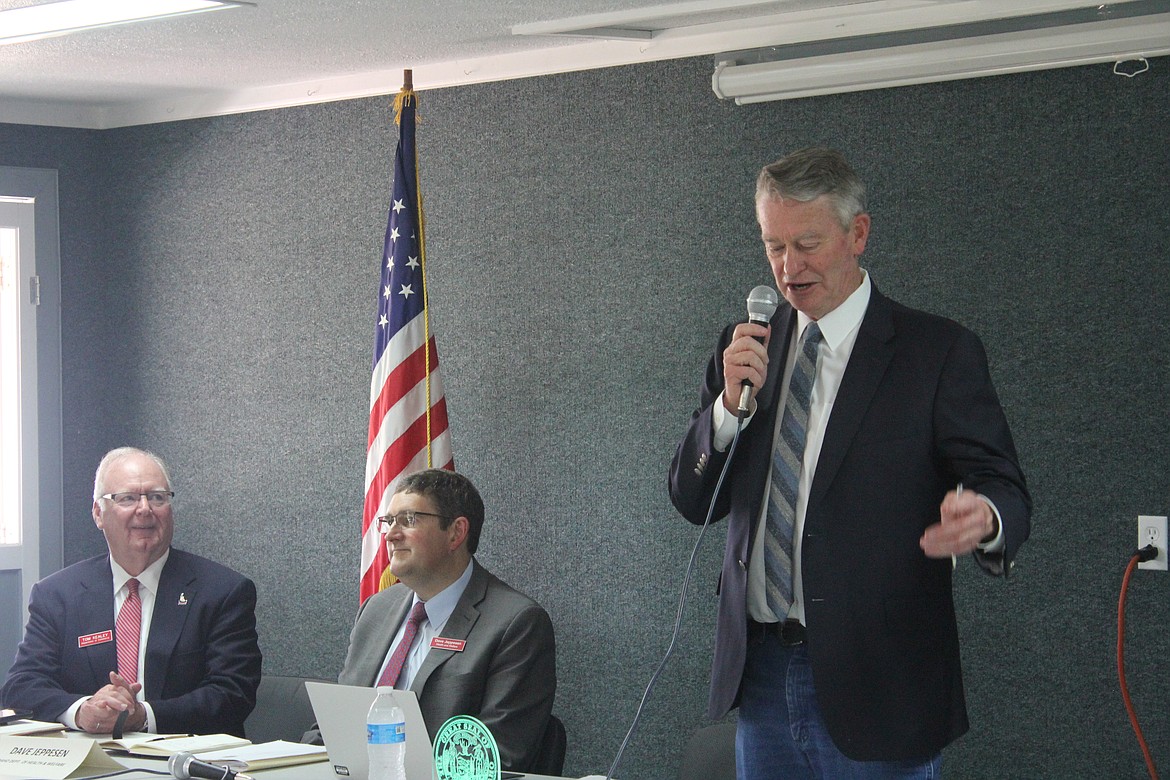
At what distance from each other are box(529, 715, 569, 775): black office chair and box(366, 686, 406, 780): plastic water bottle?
0.90 metres

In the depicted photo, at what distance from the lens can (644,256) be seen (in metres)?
3.93

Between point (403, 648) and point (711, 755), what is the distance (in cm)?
78

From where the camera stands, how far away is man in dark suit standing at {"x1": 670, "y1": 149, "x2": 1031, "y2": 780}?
6.51 ft

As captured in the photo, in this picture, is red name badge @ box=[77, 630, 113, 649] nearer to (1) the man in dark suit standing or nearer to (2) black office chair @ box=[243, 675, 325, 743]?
(2) black office chair @ box=[243, 675, 325, 743]

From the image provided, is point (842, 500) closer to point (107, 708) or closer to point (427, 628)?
point (427, 628)

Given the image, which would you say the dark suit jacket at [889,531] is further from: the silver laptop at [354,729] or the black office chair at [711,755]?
the black office chair at [711,755]

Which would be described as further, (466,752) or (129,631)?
(129,631)

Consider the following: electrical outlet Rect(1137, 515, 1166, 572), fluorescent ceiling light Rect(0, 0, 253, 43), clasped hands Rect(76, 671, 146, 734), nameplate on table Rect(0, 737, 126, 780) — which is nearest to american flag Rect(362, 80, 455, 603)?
fluorescent ceiling light Rect(0, 0, 253, 43)

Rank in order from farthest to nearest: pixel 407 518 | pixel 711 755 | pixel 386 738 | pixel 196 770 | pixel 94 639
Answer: pixel 94 639
pixel 407 518
pixel 711 755
pixel 196 770
pixel 386 738

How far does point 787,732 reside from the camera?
6.72 ft

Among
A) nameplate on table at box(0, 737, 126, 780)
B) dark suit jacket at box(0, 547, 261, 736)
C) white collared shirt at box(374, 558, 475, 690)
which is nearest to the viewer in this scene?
nameplate on table at box(0, 737, 126, 780)

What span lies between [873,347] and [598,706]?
2.20 meters

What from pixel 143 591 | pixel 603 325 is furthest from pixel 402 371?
pixel 143 591

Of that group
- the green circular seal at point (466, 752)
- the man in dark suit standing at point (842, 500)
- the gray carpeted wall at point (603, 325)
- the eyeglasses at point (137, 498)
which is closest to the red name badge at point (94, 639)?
the eyeglasses at point (137, 498)
